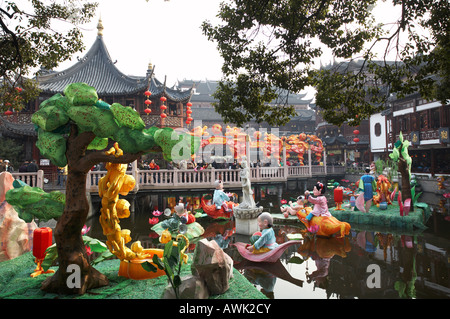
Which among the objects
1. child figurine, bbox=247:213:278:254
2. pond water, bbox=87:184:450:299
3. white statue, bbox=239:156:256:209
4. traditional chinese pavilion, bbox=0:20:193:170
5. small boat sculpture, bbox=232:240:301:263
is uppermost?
traditional chinese pavilion, bbox=0:20:193:170

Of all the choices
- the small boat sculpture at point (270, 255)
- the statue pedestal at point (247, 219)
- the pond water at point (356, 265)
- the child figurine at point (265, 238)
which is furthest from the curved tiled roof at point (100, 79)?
the small boat sculpture at point (270, 255)

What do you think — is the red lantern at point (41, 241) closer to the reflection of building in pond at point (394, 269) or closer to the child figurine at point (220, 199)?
the reflection of building in pond at point (394, 269)

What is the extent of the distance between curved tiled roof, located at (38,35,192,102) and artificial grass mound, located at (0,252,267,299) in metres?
14.7

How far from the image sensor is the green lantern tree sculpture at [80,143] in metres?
3.49

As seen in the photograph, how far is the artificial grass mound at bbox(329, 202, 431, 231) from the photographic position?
8547 millimetres

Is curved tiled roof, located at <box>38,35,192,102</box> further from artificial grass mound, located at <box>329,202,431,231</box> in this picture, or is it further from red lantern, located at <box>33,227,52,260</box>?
red lantern, located at <box>33,227,52,260</box>

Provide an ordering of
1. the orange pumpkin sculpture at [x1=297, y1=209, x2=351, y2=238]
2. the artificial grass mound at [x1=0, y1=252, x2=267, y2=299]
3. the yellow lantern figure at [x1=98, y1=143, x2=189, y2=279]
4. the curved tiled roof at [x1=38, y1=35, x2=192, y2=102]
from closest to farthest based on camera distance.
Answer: the artificial grass mound at [x1=0, y1=252, x2=267, y2=299] < the yellow lantern figure at [x1=98, y1=143, x2=189, y2=279] < the orange pumpkin sculpture at [x1=297, y1=209, x2=351, y2=238] < the curved tiled roof at [x1=38, y1=35, x2=192, y2=102]

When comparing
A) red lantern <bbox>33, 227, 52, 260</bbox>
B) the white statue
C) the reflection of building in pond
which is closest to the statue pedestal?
the white statue

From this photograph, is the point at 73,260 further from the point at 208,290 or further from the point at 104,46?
the point at 104,46

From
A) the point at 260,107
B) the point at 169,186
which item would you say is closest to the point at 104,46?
the point at 169,186

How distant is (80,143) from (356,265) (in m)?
5.32

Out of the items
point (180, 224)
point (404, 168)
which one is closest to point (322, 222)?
point (180, 224)

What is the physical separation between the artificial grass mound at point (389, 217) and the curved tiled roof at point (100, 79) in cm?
1296

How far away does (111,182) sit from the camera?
3.97 m
